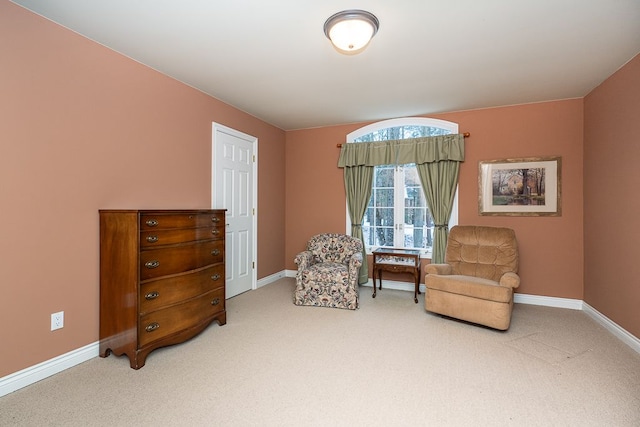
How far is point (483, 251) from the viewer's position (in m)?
3.56

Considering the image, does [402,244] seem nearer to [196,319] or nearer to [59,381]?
[196,319]

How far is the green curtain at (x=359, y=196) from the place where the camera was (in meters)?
4.64

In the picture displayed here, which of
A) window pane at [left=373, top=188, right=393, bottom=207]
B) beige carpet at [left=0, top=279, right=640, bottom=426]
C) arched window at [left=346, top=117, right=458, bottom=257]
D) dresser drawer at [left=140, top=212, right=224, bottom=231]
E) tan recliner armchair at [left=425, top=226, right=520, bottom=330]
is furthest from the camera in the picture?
window pane at [left=373, top=188, right=393, bottom=207]

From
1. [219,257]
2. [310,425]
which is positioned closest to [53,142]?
[219,257]

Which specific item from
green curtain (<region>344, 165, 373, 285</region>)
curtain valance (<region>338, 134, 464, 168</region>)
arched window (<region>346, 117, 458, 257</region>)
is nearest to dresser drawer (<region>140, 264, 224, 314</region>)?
green curtain (<region>344, 165, 373, 285</region>)

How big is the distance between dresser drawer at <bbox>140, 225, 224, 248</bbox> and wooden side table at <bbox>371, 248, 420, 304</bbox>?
7.07ft

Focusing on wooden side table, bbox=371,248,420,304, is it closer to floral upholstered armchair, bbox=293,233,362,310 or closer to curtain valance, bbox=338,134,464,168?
floral upholstered armchair, bbox=293,233,362,310

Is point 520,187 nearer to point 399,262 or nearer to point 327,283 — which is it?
point 399,262

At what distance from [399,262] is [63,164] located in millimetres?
3688

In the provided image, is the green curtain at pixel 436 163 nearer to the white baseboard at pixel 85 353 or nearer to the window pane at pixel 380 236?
the window pane at pixel 380 236

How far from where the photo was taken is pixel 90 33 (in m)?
2.34

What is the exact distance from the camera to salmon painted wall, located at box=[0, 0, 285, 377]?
1996 mm

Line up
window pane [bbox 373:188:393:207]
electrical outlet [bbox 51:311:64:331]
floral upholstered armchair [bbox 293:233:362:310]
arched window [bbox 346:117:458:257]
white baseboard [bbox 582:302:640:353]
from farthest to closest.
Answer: window pane [bbox 373:188:393:207]
arched window [bbox 346:117:458:257]
floral upholstered armchair [bbox 293:233:362:310]
white baseboard [bbox 582:302:640:353]
electrical outlet [bbox 51:311:64:331]

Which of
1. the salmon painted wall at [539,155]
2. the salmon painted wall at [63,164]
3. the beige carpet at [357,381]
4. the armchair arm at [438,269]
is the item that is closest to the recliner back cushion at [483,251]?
the armchair arm at [438,269]
